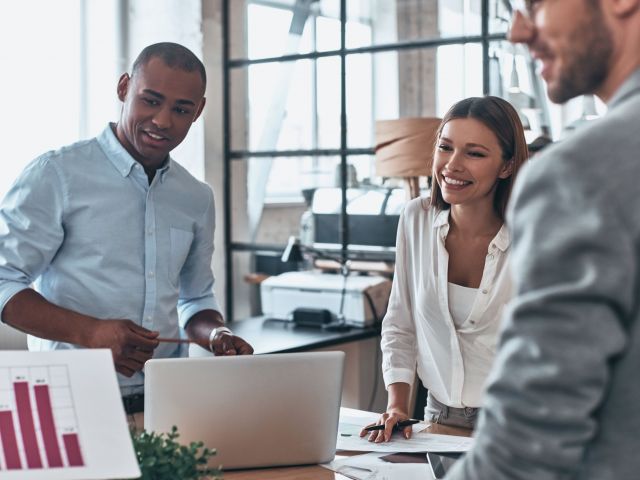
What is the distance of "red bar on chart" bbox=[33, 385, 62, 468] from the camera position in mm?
1234

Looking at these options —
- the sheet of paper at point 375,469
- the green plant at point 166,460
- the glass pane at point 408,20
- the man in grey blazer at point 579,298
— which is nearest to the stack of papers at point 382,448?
the sheet of paper at point 375,469

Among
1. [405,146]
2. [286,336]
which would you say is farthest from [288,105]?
[286,336]

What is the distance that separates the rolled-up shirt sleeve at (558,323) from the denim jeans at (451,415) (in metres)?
1.31

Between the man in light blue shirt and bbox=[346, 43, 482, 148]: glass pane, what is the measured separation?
5.66 ft

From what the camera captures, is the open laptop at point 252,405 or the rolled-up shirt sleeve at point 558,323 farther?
the open laptop at point 252,405

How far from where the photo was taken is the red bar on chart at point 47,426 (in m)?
1.23

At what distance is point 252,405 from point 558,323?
3.20 feet

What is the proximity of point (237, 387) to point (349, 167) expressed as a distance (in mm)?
2695

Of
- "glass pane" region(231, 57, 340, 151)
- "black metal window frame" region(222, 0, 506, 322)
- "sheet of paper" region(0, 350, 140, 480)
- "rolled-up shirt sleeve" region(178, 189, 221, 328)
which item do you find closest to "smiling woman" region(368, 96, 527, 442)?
"rolled-up shirt sleeve" region(178, 189, 221, 328)

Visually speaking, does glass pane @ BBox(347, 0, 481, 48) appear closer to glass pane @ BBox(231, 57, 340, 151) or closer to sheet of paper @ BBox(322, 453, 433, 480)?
glass pane @ BBox(231, 57, 340, 151)

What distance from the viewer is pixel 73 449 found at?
1.25 metres

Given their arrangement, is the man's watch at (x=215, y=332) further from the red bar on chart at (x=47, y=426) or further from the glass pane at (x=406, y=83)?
the glass pane at (x=406, y=83)

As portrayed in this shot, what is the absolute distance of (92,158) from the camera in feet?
7.79

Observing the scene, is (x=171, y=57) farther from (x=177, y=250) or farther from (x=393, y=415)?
(x=393, y=415)
